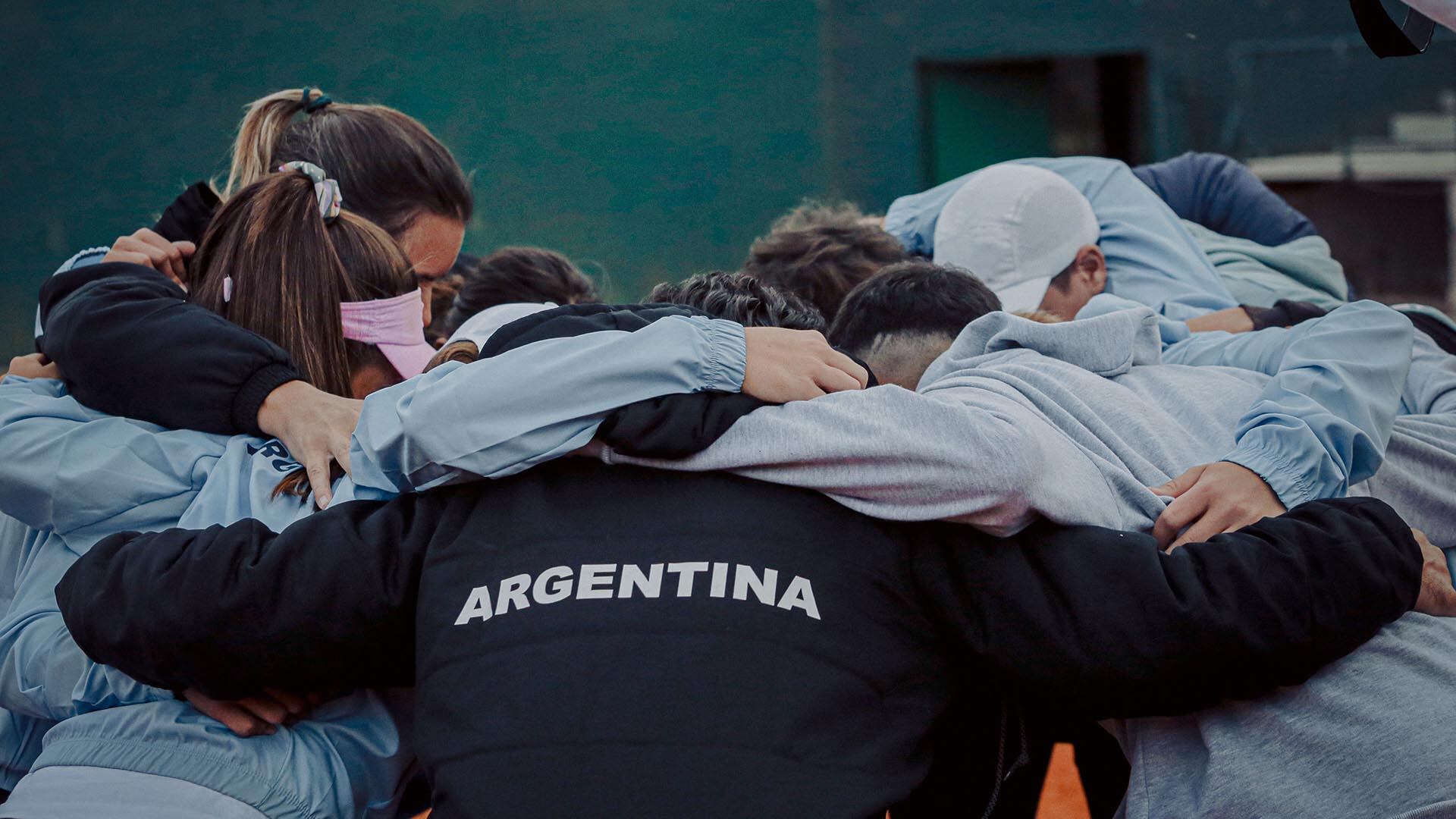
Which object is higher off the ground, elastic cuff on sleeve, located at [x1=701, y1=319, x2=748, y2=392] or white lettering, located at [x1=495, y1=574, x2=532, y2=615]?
elastic cuff on sleeve, located at [x1=701, y1=319, x2=748, y2=392]

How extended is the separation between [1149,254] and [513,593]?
1898 millimetres

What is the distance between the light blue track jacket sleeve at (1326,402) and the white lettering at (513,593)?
32.1 inches

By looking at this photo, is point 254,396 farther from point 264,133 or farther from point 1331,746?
point 1331,746

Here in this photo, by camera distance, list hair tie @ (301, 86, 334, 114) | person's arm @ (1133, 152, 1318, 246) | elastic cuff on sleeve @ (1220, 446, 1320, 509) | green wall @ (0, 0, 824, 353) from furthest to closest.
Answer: green wall @ (0, 0, 824, 353)
person's arm @ (1133, 152, 1318, 246)
hair tie @ (301, 86, 334, 114)
elastic cuff on sleeve @ (1220, 446, 1320, 509)

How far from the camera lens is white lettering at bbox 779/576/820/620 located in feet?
3.90

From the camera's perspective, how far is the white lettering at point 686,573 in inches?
46.8

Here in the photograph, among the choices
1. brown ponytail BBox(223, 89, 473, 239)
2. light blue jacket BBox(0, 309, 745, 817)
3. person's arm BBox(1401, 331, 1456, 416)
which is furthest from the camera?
brown ponytail BBox(223, 89, 473, 239)

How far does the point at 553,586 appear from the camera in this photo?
1.21 metres

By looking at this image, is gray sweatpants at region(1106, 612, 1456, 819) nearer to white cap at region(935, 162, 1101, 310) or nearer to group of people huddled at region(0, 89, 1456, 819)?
group of people huddled at region(0, 89, 1456, 819)

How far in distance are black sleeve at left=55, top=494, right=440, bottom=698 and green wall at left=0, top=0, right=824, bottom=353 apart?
3953 mm

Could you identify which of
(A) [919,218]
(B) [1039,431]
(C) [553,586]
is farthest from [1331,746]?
(A) [919,218]

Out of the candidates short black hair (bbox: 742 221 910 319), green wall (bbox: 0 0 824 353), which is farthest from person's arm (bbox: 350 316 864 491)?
green wall (bbox: 0 0 824 353)

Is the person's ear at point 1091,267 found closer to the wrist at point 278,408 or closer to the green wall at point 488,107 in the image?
the wrist at point 278,408

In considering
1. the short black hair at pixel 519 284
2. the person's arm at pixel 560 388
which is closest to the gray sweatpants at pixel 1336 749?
the person's arm at pixel 560 388
